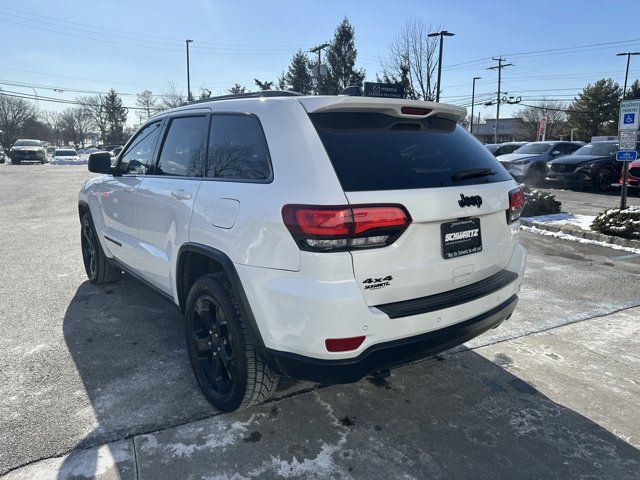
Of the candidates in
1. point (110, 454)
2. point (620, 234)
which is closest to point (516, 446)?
point (110, 454)

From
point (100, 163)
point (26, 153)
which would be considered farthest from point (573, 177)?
point (26, 153)

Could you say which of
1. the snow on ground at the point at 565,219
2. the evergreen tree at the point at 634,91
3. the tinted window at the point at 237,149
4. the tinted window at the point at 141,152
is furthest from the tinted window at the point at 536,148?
the evergreen tree at the point at 634,91

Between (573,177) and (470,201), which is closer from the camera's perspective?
(470,201)

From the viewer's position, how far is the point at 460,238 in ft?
8.04

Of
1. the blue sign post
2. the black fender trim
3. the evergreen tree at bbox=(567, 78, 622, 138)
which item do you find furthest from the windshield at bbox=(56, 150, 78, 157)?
the evergreen tree at bbox=(567, 78, 622, 138)

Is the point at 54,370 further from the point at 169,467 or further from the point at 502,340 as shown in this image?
the point at 502,340

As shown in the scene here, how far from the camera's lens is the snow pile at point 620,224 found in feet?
24.1

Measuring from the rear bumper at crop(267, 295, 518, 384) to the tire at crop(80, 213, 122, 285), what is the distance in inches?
127

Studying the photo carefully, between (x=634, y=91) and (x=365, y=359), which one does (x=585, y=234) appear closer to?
(x=365, y=359)

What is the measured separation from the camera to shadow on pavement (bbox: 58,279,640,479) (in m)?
2.35

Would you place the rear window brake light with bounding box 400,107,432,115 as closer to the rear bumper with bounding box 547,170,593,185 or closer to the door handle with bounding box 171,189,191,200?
the door handle with bounding box 171,189,191,200

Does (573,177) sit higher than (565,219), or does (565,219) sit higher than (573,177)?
(573,177)

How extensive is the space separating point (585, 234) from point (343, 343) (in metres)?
7.21

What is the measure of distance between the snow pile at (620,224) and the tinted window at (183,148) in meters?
7.11
